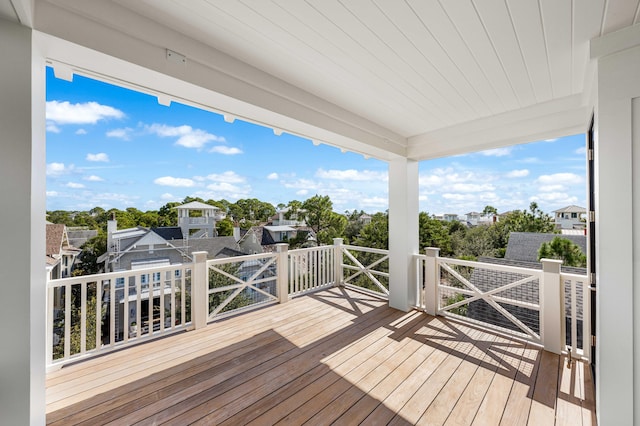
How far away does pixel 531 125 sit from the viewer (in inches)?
107

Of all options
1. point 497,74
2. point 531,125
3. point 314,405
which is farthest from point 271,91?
point 531,125

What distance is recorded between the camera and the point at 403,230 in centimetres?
385

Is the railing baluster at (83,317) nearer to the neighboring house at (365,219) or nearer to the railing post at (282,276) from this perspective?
the railing post at (282,276)

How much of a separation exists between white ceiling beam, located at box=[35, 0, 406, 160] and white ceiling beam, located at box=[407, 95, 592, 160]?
159 centimetres

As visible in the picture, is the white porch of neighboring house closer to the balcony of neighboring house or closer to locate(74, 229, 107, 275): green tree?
the balcony of neighboring house

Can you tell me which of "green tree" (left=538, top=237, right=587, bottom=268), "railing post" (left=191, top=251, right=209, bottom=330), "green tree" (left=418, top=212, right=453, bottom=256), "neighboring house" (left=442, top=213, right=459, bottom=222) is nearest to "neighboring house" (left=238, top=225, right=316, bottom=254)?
"railing post" (left=191, top=251, right=209, bottom=330)

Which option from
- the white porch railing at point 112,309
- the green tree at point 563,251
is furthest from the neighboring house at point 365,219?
the white porch railing at point 112,309

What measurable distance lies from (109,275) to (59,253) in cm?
48

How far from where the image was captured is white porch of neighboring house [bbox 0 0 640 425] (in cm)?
116

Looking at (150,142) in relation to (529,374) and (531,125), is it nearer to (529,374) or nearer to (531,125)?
(531,125)

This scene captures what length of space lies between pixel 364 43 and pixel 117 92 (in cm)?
581
